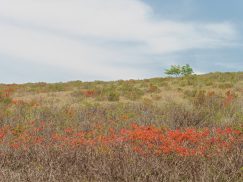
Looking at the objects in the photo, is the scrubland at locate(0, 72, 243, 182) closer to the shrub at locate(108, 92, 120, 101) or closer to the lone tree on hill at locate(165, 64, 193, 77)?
the shrub at locate(108, 92, 120, 101)

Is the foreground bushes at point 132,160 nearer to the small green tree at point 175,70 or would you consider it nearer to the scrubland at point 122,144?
the scrubland at point 122,144

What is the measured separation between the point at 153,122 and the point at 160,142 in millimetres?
3505

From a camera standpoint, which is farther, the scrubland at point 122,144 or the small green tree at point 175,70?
the small green tree at point 175,70

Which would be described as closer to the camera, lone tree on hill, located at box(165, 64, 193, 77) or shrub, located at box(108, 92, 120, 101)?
shrub, located at box(108, 92, 120, 101)

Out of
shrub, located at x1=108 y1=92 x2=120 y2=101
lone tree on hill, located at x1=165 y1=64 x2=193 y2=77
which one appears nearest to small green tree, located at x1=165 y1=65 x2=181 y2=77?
lone tree on hill, located at x1=165 y1=64 x2=193 y2=77

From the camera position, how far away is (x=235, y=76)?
922 inches

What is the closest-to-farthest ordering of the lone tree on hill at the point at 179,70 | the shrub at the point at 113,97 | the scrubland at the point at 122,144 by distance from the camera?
the scrubland at the point at 122,144 < the shrub at the point at 113,97 < the lone tree on hill at the point at 179,70

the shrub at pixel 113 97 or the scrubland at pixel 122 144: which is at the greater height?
the shrub at pixel 113 97

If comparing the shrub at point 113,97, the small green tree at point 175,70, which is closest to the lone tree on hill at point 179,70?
the small green tree at point 175,70

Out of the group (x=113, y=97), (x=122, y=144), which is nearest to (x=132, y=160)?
(x=122, y=144)

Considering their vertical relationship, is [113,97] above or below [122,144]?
above

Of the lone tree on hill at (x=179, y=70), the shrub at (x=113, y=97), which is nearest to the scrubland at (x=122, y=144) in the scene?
the shrub at (x=113, y=97)

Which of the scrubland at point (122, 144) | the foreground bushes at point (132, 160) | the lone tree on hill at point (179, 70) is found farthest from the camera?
the lone tree on hill at point (179, 70)

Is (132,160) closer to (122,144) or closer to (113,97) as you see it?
(122,144)
